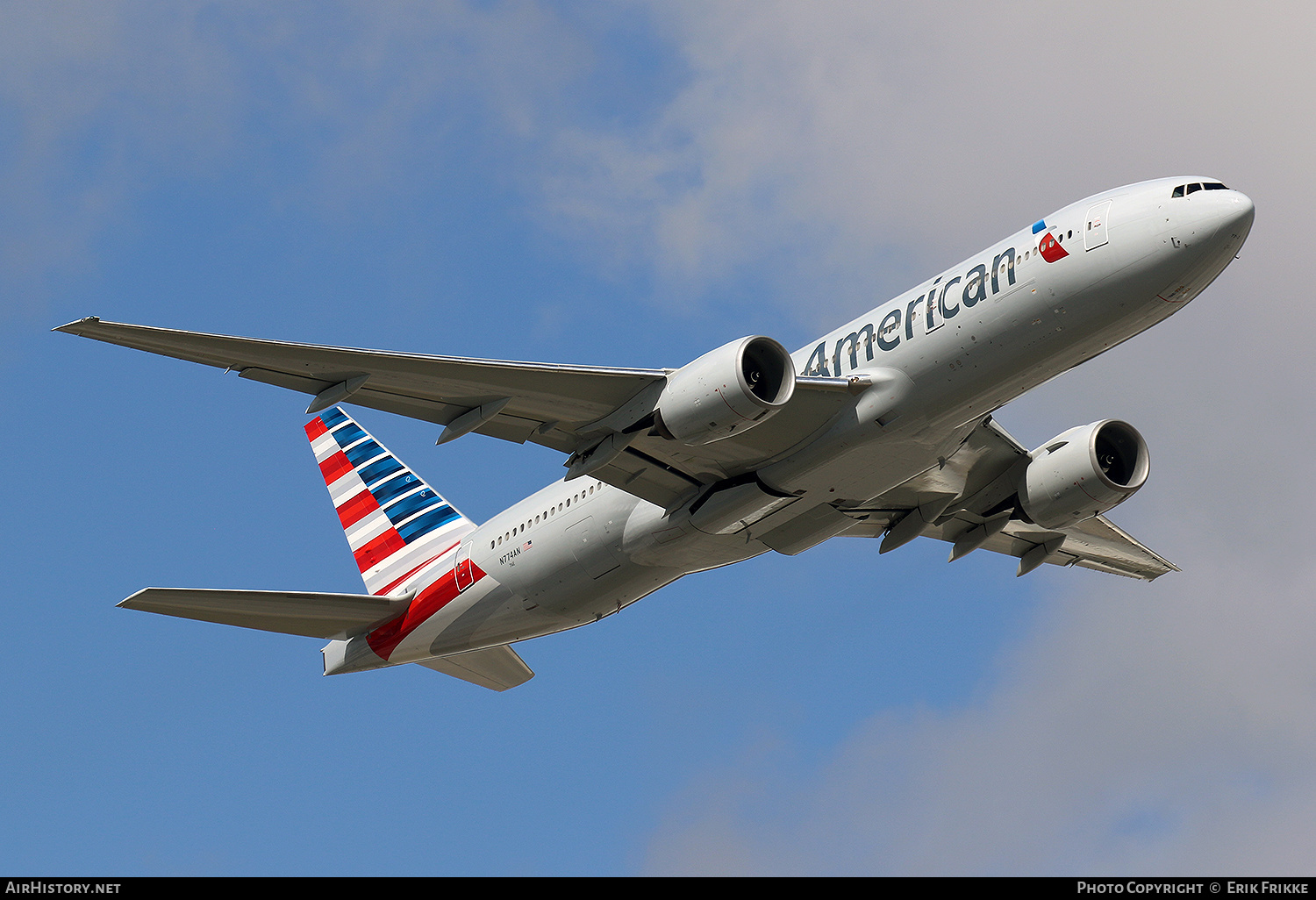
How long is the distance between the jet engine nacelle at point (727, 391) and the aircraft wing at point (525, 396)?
2.35ft

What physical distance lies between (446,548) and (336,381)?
10.7 metres

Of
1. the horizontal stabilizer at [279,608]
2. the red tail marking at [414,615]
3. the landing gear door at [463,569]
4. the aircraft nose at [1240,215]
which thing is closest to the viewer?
the aircraft nose at [1240,215]

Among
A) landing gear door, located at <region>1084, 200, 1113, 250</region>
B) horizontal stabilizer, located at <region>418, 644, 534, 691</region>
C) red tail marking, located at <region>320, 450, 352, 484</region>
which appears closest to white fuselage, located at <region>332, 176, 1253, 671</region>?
landing gear door, located at <region>1084, 200, 1113, 250</region>

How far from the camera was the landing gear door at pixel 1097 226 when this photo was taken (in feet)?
78.0

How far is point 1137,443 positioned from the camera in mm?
30219

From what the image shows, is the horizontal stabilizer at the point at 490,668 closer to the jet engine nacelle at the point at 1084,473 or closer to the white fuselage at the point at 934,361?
the white fuselage at the point at 934,361

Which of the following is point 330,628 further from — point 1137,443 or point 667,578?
point 1137,443

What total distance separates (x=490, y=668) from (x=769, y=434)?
1302cm

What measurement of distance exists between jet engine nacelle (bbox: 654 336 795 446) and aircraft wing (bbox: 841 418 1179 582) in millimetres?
5305

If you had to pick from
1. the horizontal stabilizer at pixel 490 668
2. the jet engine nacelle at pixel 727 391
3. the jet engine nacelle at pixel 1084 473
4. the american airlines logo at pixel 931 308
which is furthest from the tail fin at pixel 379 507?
the jet engine nacelle at pixel 1084 473

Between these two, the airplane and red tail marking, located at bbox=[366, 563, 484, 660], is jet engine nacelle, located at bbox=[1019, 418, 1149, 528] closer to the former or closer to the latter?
the airplane

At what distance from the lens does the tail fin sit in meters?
35.6

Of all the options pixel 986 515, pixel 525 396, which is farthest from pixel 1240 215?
pixel 525 396

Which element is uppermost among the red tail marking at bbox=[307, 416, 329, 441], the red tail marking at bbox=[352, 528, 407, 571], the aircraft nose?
the red tail marking at bbox=[307, 416, 329, 441]
